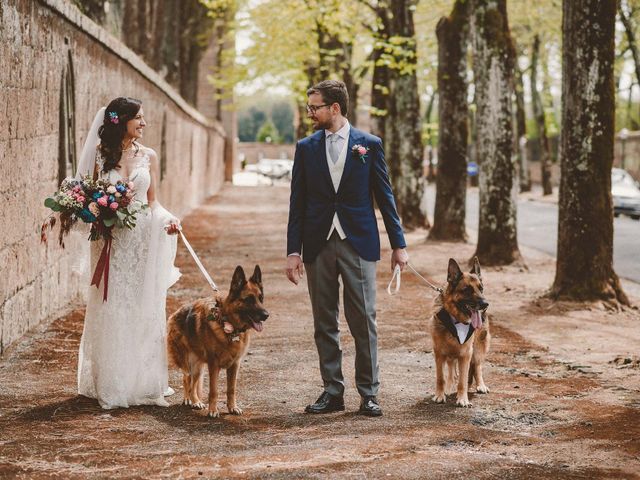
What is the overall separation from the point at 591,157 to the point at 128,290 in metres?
7.30

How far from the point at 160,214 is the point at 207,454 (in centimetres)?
233

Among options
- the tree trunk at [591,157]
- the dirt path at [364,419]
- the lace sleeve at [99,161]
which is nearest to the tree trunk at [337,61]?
the tree trunk at [591,157]

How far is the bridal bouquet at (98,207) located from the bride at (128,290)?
2.9 inches

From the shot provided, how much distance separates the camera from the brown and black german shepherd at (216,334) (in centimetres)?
674

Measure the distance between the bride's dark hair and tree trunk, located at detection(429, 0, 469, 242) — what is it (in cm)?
1512

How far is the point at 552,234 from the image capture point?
87.9ft

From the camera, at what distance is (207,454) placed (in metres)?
5.89

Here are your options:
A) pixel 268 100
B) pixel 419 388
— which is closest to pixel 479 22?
pixel 419 388

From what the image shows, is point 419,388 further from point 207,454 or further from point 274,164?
point 274,164

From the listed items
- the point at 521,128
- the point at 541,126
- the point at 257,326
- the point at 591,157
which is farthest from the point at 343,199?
the point at 521,128

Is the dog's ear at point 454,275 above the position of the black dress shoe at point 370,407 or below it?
above

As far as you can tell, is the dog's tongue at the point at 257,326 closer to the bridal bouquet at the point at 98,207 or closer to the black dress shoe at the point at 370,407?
the black dress shoe at the point at 370,407

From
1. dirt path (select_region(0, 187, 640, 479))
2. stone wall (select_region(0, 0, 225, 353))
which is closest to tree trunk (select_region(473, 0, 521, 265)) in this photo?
dirt path (select_region(0, 187, 640, 479))

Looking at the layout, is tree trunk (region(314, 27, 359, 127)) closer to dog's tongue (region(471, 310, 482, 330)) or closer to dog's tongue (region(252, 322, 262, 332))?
dog's tongue (region(471, 310, 482, 330))
